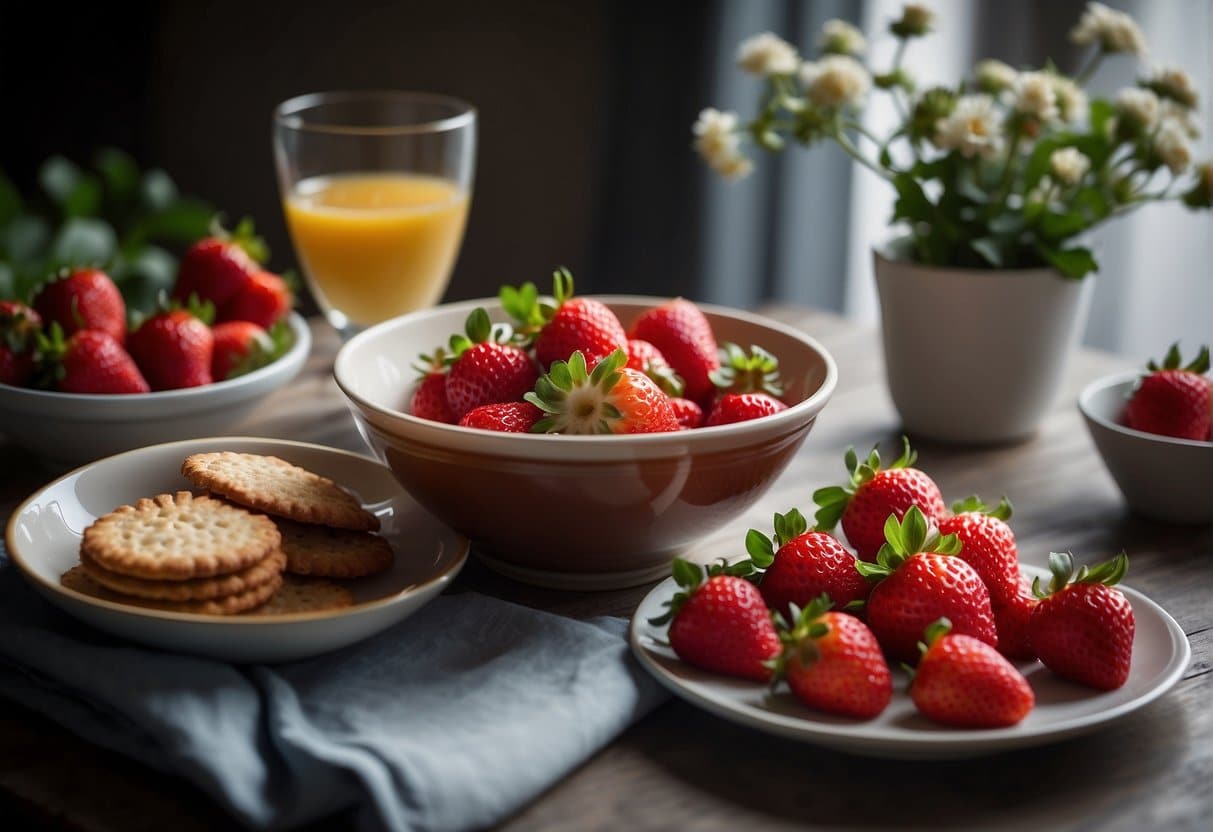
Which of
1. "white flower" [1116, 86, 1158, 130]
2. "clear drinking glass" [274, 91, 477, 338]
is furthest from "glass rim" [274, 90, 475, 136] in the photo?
"white flower" [1116, 86, 1158, 130]

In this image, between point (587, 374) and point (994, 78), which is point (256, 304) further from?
point (994, 78)

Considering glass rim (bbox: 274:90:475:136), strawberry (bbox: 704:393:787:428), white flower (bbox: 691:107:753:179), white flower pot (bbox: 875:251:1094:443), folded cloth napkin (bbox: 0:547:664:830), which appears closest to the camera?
folded cloth napkin (bbox: 0:547:664:830)

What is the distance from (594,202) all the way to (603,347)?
2.30 m

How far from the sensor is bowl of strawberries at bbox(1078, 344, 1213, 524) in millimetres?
1170

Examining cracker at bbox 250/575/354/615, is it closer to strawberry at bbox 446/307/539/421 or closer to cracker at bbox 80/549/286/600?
cracker at bbox 80/549/286/600

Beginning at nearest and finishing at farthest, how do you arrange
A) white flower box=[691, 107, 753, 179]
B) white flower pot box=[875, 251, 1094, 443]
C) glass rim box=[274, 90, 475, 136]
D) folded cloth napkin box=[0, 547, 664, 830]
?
folded cloth napkin box=[0, 547, 664, 830] → white flower pot box=[875, 251, 1094, 443] → white flower box=[691, 107, 753, 179] → glass rim box=[274, 90, 475, 136]

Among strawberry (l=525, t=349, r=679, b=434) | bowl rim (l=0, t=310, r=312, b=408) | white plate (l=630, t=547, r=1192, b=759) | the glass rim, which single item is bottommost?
white plate (l=630, t=547, r=1192, b=759)

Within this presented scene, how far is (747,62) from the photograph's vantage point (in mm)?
1460

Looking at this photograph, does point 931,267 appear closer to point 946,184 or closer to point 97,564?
point 946,184

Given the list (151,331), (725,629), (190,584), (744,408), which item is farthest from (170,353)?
(725,629)

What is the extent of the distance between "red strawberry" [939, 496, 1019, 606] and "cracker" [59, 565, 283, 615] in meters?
0.48

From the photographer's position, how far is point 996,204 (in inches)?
53.7

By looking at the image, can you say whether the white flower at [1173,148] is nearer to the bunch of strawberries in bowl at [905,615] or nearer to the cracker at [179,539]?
the bunch of strawberries in bowl at [905,615]

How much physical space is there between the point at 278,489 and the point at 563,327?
0.26 metres
